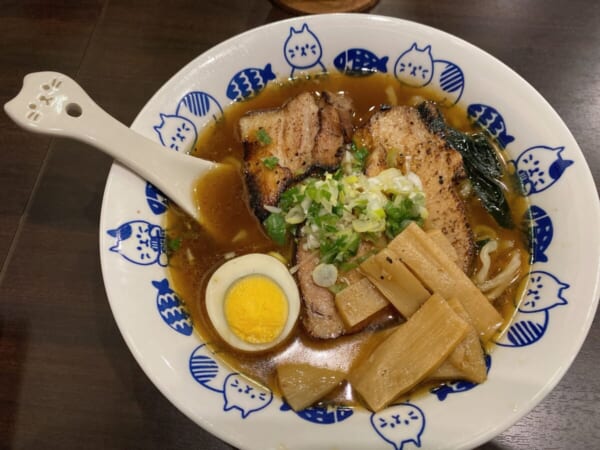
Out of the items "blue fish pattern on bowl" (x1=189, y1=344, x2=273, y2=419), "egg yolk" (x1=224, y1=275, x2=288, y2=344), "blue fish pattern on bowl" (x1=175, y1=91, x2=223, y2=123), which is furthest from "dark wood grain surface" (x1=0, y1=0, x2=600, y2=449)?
"blue fish pattern on bowl" (x1=175, y1=91, x2=223, y2=123)

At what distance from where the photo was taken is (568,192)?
1572 millimetres

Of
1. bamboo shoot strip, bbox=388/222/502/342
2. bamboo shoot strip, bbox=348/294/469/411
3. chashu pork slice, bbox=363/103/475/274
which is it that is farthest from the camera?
chashu pork slice, bbox=363/103/475/274

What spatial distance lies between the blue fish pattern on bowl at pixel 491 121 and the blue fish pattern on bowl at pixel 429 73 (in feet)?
0.31

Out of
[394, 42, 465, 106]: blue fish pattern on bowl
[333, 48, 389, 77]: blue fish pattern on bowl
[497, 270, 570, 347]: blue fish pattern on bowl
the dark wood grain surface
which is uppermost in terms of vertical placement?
[394, 42, 465, 106]: blue fish pattern on bowl

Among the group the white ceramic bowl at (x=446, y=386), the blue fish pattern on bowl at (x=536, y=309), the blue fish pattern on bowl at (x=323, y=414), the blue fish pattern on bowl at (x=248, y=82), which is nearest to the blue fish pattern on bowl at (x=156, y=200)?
the white ceramic bowl at (x=446, y=386)

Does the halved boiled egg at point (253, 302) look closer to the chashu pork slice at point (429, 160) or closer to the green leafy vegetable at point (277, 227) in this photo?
the green leafy vegetable at point (277, 227)

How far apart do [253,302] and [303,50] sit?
112cm

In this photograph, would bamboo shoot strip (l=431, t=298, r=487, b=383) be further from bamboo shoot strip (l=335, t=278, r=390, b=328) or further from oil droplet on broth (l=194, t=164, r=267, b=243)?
oil droplet on broth (l=194, t=164, r=267, b=243)

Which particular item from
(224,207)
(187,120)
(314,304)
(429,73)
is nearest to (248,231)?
(224,207)

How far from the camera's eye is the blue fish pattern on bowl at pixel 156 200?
67.2 inches

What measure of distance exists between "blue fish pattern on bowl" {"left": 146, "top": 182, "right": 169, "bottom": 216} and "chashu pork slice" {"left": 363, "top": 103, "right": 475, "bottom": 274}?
0.84m

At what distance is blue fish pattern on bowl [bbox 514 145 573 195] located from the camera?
5.32 ft

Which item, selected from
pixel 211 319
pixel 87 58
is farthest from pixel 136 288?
pixel 87 58

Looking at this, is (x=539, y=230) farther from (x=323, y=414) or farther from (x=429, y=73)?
(x=323, y=414)
